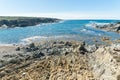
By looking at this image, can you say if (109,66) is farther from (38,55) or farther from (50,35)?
(50,35)

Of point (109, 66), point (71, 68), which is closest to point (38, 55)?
point (71, 68)

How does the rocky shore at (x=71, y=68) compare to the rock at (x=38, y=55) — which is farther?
the rock at (x=38, y=55)

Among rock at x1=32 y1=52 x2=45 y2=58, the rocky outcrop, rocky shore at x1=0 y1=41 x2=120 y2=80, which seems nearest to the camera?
the rocky outcrop

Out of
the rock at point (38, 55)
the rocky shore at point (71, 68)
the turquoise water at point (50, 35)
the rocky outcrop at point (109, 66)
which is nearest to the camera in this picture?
the rocky outcrop at point (109, 66)

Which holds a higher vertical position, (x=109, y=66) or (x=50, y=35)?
(x=109, y=66)

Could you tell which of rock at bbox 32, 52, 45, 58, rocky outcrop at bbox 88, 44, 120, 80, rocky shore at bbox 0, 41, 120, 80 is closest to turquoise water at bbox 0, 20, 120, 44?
rock at bbox 32, 52, 45, 58

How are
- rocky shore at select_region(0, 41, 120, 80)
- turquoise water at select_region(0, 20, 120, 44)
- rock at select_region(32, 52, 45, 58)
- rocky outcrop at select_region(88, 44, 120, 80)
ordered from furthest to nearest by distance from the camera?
turquoise water at select_region(0, 20, 120, 44), rock at select_region(32, 52, 45, 58), rocky shore at select_region(0, 41, 120, 80), rocky outcrop at select_region(88, 44, 120, 80)

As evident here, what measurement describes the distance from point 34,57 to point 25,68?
7000mm

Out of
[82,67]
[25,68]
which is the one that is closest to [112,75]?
[82,67]

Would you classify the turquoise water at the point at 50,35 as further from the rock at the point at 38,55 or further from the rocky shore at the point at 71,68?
the rocky shore at the point at 71,68

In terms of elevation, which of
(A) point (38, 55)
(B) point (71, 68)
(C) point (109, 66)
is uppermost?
(C) point (109, 66)

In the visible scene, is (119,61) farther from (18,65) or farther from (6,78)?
(18,65)

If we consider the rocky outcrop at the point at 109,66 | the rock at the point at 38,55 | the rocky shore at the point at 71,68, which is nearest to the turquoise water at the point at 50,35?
the rock at the point at 38,55

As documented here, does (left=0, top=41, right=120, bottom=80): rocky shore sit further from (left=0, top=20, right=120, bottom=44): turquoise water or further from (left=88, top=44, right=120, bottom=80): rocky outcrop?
(left=0, top=20, right=120, bottom=44): turquoise water
